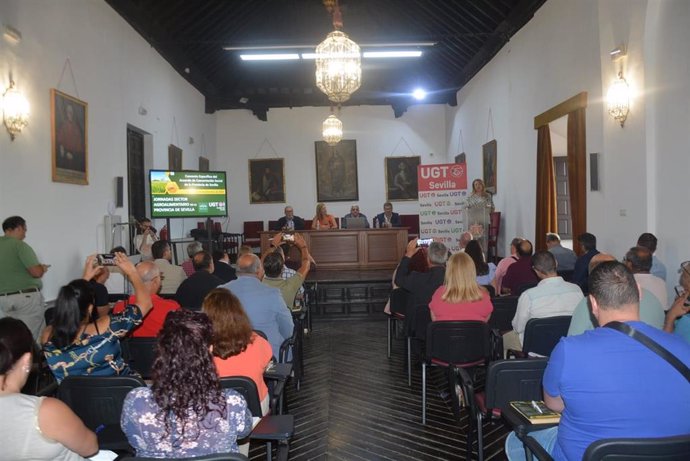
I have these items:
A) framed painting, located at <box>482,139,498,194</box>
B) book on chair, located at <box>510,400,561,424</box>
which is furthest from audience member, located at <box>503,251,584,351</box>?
framed painting, located at <box>482,139,498,194</box>

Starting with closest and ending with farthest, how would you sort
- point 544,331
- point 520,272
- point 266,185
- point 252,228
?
1. point 544,331
2. point 520,272
3. point 252,228
4. point 266,185

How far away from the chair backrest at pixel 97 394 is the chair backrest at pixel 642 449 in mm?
1873

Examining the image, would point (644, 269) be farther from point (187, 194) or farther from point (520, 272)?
point (187, 194)

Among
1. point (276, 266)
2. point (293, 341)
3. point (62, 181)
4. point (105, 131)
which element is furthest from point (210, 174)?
point (293, 341)

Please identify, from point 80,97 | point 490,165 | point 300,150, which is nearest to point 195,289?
point 80,97

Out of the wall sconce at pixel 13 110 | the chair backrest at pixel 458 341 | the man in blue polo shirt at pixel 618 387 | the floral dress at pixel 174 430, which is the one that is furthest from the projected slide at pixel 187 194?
the man in blue polo shirt at pixel 618 387

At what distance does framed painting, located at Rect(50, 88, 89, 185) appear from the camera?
262 inches

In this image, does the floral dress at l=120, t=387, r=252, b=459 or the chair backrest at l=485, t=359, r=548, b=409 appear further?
the chair backrest at l=485, t=359, r=548, b=409

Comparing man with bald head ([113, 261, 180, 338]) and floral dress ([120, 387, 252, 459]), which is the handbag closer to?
floral dress ([120, 387, 252, 459])

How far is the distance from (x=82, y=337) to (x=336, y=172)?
1324 cm

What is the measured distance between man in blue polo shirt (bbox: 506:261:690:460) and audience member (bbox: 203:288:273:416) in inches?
58.1

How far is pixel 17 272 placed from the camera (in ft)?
16.5

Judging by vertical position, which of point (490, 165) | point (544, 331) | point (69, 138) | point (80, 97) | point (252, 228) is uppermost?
point (80, 97)

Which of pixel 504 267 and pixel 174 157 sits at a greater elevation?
pixel 174 157
